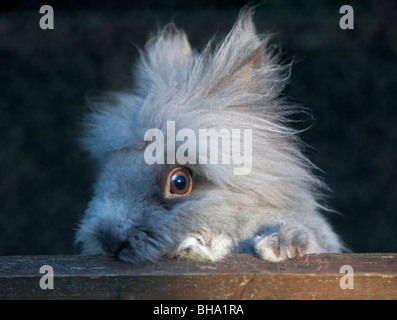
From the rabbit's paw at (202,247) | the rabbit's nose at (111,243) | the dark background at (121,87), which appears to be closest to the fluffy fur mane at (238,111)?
the rabbit's paw at (202,247)

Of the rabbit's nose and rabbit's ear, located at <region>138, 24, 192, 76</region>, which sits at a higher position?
rabbit's ear, located at <region>138, 24, 192, 76</region>

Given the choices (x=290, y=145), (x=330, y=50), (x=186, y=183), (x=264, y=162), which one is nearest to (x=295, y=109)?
(x=290, y=145)

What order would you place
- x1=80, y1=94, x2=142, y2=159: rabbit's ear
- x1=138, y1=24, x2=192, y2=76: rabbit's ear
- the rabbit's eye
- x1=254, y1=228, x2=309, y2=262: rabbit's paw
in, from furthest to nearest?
1. x1=138, y1=24, x2=192, y2=76: rabbit's ear
2. x1=80, y1=94, x2=142, y2=159: rabbit's ear
3. the rabbit's eye
4. x1=254, y1=228, x2=309, y2=262: rabbit's paw

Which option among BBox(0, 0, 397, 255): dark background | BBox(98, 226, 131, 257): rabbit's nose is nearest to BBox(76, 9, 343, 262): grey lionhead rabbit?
BBox(98, 226, 131, 257): rabbit's nose
